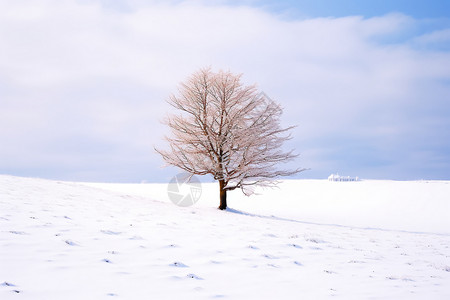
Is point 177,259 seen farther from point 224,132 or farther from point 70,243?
point 224,132

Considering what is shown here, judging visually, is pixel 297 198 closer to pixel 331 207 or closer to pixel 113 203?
pixel 331 207

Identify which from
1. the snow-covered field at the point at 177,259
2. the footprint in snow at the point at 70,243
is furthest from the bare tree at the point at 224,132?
the footprint in snow at the point at 70,243

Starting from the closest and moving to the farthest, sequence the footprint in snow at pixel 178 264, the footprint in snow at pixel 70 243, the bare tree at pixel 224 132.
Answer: the footprint in snow at pixel 178 264, the footprint in snow at pixel 70 243, the bare tree at pixel 224 132

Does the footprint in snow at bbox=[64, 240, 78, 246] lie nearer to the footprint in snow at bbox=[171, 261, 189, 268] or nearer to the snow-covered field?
the snow-covered field

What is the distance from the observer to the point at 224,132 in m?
19.5

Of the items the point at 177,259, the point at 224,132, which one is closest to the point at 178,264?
the point at 177,259

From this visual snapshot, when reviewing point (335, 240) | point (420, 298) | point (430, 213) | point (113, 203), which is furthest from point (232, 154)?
point (430, 213)

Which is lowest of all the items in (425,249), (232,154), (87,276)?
(425,249)

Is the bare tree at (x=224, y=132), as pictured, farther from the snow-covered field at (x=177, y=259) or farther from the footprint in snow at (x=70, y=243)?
the footprint in snow at (x=70, y=243)

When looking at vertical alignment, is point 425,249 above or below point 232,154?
below

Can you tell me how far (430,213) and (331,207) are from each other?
669 cm

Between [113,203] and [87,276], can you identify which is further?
[113,203]

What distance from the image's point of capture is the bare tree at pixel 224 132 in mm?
19297

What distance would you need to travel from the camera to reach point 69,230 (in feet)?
28.4
